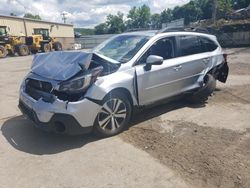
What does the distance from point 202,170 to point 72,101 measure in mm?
2058

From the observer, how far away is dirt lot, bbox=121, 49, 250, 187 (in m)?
3.45

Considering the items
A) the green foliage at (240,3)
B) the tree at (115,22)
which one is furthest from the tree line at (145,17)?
the green foliage at (240,3)

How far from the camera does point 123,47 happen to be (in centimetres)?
540

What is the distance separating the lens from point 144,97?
5.09 m

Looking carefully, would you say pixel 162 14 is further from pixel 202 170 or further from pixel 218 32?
pixel 202 170

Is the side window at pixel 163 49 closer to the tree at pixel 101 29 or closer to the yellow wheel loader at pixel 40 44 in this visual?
the yellow wheel loader at pixel 40 44

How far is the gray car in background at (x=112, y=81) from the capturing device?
4.23m

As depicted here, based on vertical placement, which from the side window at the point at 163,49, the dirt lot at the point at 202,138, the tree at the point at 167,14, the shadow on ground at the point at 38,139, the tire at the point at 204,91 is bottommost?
the dirt lot at the point at 202,138

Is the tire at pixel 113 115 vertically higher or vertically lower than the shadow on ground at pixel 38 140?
higher

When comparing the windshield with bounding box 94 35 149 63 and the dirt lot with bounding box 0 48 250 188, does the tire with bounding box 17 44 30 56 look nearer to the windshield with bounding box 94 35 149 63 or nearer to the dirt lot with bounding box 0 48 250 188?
the dirt lot with bounding box 0 48 250 188

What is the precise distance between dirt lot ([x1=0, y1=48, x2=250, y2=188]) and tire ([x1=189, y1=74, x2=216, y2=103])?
15.6 inches

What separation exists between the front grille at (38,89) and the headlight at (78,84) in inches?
11.0

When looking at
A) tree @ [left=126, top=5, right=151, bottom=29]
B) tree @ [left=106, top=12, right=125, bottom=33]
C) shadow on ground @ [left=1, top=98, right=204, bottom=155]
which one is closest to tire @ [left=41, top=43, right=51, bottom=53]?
shadow on ground @ [left=1, top=98, right=204, bottom=155]

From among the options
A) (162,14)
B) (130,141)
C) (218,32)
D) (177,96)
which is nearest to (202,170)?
(130,141)
